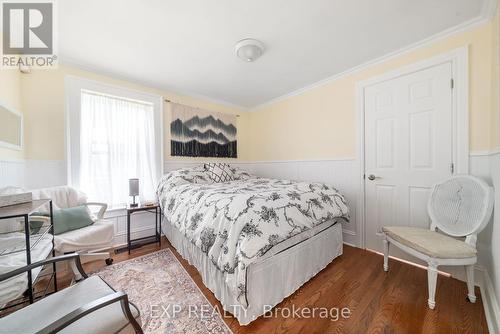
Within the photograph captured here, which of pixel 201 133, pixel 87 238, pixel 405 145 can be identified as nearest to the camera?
pixel 87 238

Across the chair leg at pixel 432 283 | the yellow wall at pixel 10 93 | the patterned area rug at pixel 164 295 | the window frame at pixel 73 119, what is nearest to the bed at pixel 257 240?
the patterned area rug at pixel 164 295

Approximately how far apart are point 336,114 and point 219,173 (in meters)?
2.04

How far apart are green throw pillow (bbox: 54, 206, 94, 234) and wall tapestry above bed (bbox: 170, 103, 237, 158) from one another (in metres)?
1.47

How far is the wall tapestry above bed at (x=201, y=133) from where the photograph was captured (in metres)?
3.28

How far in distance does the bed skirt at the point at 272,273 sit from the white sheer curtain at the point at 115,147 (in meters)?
1.41

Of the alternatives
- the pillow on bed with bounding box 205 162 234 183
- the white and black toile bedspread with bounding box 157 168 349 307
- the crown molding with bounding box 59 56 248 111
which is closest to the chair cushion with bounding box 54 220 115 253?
the white and black toile bedspread with bounding box 157 168 349 307

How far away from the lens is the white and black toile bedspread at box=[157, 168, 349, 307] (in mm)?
1300

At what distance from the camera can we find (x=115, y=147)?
2.69 meters

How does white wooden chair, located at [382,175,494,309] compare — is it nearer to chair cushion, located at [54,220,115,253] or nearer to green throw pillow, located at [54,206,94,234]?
chair cushion, located at [54,220,115,253]

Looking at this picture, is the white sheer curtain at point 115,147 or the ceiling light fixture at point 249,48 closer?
the ceiling light fixture at point 249,48

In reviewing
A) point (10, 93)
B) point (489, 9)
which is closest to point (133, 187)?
point (10, 93)

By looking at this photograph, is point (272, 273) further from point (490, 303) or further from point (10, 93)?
point (10, 93)

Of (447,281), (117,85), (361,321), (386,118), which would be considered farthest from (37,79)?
(447,281)

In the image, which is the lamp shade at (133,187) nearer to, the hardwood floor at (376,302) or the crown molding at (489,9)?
the hardwood floor at (376,302)
